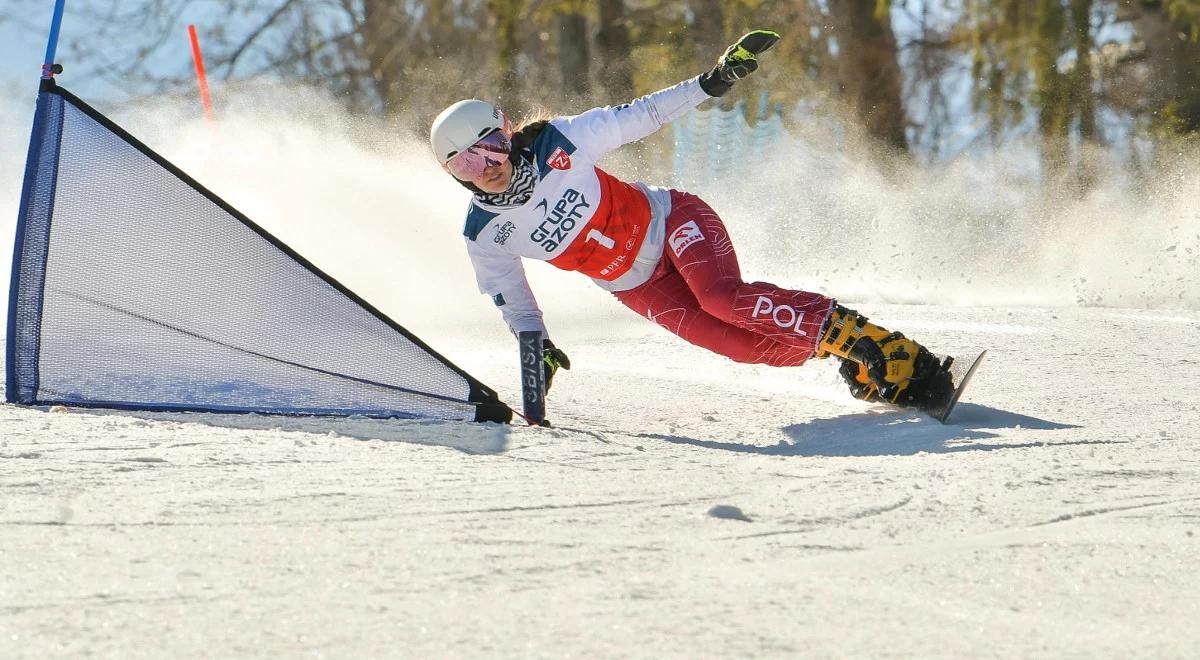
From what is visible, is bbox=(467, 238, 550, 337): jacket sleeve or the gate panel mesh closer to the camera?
the gate panel mesh

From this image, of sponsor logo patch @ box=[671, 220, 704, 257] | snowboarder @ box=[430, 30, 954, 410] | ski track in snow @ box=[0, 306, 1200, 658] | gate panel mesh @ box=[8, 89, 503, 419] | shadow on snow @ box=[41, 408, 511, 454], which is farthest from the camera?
sponsor logo patch @ box=[671, 220, 704, 257]

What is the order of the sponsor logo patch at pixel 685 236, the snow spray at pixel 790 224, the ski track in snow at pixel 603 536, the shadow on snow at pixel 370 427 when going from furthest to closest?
the snow spray at pixel 790 224 → the sponsor logo patch at pixel 685 236 → the shadow on snow at pixel 370 427 → the ski track in snow at pixel 603 536

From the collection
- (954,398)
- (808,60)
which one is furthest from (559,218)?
(808,60)

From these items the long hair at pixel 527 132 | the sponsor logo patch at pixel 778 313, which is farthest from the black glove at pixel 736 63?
the sponsor logo patch at pixel 778 313

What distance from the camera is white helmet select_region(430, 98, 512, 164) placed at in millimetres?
4762

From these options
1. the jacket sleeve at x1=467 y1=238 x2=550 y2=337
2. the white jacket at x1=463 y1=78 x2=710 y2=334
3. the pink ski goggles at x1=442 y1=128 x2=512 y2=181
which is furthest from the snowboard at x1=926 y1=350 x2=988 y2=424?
the pink ski goggles at x1=442 y1=128 x2=512 y2=181

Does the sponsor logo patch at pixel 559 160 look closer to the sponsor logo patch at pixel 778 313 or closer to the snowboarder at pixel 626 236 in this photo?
the snowboarder at pixel 626 236

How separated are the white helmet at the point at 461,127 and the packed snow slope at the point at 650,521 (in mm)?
1043

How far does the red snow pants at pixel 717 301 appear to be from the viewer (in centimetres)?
499

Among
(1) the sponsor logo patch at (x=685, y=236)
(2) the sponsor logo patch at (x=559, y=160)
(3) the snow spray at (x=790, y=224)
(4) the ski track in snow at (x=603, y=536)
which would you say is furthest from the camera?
(3) the snow spray at (x=790, y=224)

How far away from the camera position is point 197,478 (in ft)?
11.5

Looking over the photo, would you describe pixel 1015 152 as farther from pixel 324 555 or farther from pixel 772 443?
pixel 324 555

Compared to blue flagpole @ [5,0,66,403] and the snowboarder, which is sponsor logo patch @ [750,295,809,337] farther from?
blue flagpole @ [5,0,66,403]

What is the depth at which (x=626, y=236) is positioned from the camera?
530 centimetres
